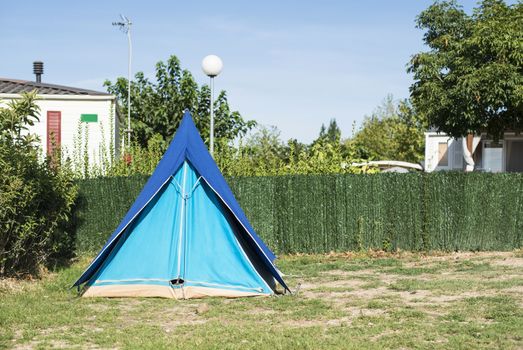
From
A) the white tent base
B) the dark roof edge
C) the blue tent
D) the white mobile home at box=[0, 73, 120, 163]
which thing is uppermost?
the dark roof edge

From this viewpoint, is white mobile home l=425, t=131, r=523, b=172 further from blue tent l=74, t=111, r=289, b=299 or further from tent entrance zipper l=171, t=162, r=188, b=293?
tent entrance zipper l=171, t=162, r=188, b=293

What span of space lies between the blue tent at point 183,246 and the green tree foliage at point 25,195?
1770 mm

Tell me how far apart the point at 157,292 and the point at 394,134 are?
37.0 m

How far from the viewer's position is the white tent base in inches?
392

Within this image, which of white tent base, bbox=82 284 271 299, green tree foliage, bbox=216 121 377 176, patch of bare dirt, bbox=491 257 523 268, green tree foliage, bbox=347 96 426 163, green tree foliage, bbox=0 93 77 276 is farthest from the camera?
green tree foliage, bbox=347 96 426 163

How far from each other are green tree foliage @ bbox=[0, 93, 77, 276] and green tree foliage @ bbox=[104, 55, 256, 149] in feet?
49.3

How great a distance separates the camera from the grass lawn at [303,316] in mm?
7148

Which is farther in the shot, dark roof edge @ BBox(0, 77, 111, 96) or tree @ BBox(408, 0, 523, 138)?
dark roof edge @ BBox(0, 77, 111, 96)

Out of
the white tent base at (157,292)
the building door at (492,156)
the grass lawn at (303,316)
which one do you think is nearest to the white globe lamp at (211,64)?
the grass lawn at (303,316)

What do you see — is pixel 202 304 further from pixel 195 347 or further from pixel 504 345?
pixel 504 345

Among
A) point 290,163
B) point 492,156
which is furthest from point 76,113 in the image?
point 492,156

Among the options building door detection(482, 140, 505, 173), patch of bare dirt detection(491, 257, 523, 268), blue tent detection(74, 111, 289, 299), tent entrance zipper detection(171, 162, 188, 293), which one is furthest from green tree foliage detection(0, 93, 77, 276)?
building door detection(482, 140, 505, 173)

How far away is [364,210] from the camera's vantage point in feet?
50.3

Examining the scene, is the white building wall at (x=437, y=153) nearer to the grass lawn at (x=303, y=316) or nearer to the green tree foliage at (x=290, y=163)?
the green tree foliage at (x=290, y=163)
